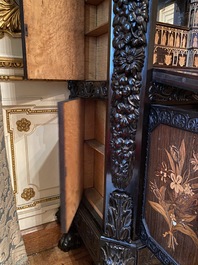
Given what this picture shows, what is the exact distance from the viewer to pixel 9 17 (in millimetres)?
1009

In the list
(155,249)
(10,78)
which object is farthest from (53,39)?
(155,249)

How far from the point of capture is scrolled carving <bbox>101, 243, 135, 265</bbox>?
871 millimetres

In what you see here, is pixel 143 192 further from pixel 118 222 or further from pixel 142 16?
pixel 142 16

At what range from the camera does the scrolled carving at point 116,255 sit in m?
0.87

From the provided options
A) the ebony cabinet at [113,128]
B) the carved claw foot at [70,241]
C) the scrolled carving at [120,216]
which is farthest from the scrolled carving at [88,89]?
the carved claw foot at [70,241]

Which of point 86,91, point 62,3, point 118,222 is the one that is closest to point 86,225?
point 118,222

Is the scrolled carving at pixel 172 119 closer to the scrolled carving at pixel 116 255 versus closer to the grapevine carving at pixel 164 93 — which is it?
the grapevine carving at pixel 164 93

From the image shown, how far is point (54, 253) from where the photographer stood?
4.35 ft

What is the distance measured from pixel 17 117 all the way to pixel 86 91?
46 centimetres

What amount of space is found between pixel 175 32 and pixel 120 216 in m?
0.85

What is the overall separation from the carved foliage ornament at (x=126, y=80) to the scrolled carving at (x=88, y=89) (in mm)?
100

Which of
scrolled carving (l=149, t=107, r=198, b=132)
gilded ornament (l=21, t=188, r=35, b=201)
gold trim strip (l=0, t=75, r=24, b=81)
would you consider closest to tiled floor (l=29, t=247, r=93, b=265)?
gilded ornament (l=21, t=188, r=35, b=201)

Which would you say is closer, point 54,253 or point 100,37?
point 100,37

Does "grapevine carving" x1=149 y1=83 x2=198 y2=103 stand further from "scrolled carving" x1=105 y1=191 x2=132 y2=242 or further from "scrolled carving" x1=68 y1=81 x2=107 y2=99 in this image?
"scrolled carving" x1=105 y1=191 x2=132 y2=242
